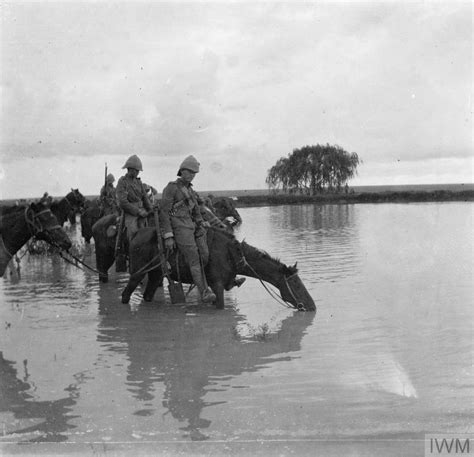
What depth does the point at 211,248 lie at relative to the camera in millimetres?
10195

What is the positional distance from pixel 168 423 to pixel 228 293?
21.5 feet

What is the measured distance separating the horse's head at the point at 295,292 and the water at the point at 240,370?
169 mm

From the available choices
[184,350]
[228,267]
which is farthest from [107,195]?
[184,350]

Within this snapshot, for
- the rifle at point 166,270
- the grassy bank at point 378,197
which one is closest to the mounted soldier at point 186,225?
the rifle at point 166,270

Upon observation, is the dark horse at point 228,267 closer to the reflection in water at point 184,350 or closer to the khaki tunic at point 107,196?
the reflection in water at point 184,350

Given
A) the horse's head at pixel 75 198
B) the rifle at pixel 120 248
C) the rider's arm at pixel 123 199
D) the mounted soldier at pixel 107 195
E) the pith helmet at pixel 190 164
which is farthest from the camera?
the mounted soldier at pixel 107 195

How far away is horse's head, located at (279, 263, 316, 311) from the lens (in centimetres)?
974

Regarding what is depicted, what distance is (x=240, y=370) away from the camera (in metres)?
6.70

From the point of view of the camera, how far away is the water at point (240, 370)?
195 inches

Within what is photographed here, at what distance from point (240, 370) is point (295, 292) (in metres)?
3.25

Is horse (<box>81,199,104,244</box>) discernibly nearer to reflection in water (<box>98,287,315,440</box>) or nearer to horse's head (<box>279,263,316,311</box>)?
reflection in water (<box>98,287,315,440</box>)

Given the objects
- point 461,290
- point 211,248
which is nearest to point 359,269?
point 461,290

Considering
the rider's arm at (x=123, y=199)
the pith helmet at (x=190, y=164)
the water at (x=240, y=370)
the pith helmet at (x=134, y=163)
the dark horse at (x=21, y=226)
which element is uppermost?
the pith helmet at (x=134, y=163)

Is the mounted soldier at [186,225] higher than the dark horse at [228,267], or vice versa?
the mounted soldier at [186,225]
